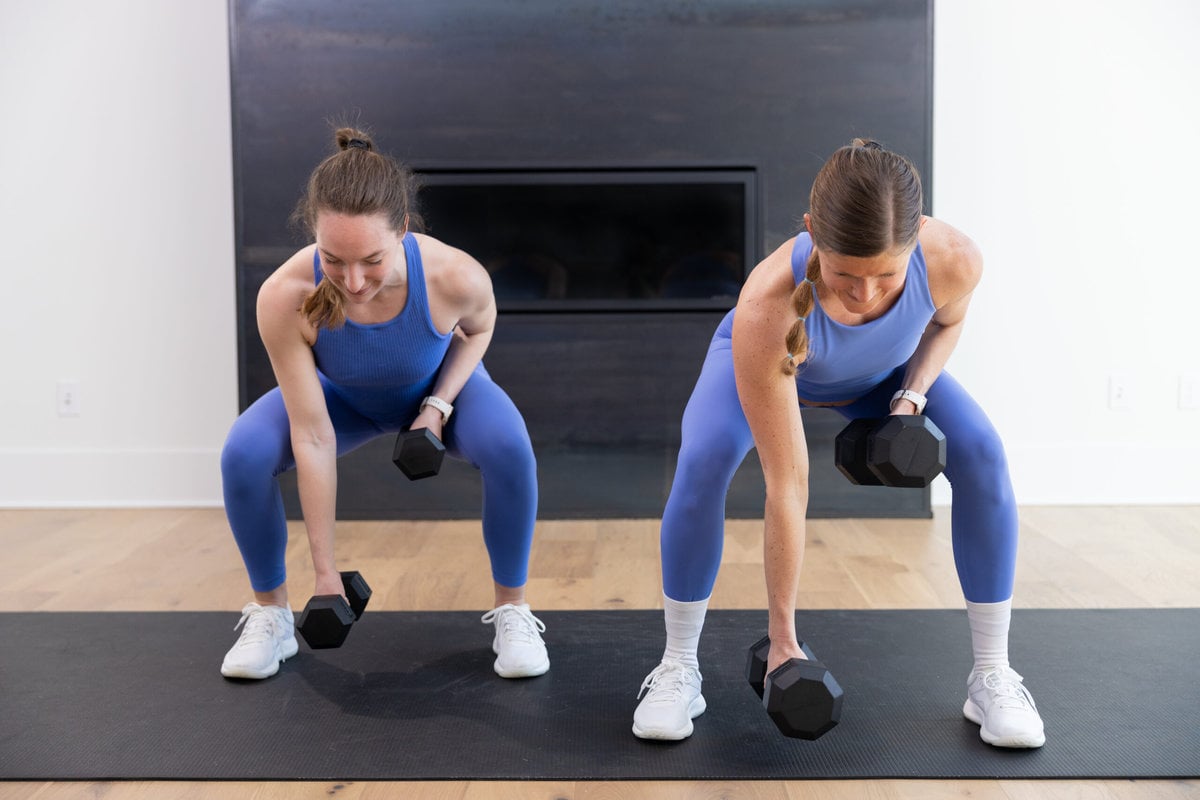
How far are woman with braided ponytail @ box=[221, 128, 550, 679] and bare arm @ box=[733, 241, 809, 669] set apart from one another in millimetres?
533

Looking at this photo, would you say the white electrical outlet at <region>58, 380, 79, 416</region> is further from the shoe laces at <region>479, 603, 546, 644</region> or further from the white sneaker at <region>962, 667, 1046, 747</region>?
the white sneaker at <region>962, 667, 1046, 747</region>

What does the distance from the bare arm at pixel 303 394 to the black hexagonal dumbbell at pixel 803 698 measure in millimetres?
740

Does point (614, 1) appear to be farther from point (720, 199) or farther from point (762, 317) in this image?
point (762, 317)

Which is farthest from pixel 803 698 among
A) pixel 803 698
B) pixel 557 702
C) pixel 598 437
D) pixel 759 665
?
pixel 598 437

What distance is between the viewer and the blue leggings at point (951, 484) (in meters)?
1.62

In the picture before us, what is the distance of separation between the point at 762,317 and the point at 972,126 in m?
2.17

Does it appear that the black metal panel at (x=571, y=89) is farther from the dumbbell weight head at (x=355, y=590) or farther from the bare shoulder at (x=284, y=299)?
the dumbbell weight head at (x=355, y=590)

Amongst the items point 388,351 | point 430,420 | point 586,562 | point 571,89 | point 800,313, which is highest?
point 571,89

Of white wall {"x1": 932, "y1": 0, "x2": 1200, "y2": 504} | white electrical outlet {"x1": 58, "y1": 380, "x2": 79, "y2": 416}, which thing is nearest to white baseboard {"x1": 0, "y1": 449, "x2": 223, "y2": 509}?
white electrical outlet {"x1": 58, "y1": 380, "x2": 79, "y2": 416}

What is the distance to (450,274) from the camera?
6.30 feet

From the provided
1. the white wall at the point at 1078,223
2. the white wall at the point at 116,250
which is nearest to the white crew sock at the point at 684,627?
the white wall at the point at 1078,223

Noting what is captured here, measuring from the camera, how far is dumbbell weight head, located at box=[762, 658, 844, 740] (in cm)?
140

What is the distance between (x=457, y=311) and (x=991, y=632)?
1021 mm

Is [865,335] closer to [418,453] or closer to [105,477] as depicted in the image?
[418,453]
